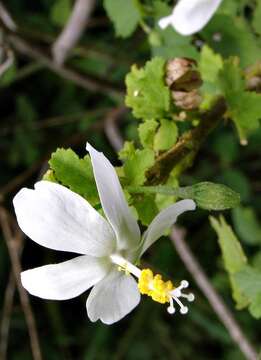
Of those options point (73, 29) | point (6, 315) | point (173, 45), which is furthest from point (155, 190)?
point (6, 315)

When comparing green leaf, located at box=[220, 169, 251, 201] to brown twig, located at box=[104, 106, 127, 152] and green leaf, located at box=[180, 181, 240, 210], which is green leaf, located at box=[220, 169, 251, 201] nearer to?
brown twig, located at box=[104, 106, 127, 152]

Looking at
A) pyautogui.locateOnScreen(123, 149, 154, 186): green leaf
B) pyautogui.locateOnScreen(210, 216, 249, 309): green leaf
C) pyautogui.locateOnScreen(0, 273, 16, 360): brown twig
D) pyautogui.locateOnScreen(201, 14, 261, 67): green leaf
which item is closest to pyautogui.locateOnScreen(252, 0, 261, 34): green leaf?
pyautogui.locateOnScreen(201, 14, 261, 67): green leaf

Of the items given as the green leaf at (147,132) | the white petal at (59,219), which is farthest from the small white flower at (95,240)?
the green leaf at (147,132)

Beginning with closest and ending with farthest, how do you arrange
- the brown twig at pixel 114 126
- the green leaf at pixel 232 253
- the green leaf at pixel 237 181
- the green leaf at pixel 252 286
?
the green leaf at pixel 252 286, the green leaf at pixel 232 253, the brown twig at pixel 114 126, the green leaf at pixel 237 181

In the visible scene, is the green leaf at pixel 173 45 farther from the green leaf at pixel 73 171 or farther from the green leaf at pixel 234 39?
the green leaf at pixel 73 171

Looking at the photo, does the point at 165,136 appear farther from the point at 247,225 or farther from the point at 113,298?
the point at 247,225
